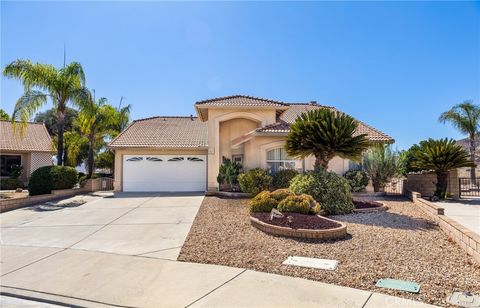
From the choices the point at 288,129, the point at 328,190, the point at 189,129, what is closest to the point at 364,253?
the point at 328,190

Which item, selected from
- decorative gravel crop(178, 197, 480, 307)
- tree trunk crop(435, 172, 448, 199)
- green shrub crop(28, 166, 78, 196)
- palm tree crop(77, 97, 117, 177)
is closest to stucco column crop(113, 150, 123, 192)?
green shrub crop(28, 166, 78, 196)

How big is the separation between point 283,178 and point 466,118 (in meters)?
17.7

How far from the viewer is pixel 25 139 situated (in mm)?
27781

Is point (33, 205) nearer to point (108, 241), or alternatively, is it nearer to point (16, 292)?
point (108, 241)

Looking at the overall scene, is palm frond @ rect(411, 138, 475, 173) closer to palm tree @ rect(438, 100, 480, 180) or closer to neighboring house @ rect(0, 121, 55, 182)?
palm tree @ rect(438, 100, 480, 180)

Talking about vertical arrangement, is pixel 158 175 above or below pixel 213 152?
below

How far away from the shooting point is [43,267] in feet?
22.0

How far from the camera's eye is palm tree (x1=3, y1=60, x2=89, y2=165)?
1706cm

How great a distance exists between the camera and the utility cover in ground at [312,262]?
6090 millimetres

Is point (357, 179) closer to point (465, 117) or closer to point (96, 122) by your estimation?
point (465, 117)

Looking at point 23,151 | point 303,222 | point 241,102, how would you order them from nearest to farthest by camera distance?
point 303,222 < point 241,102 < point 23,151

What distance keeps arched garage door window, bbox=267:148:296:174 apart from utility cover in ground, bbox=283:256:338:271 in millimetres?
11844

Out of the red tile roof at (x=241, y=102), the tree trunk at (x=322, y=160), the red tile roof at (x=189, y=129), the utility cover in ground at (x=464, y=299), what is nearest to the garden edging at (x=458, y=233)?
the utility cover in ground at (x=464, y=299)

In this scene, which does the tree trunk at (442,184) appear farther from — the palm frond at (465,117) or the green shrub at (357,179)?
the palm frond at (465,117)
